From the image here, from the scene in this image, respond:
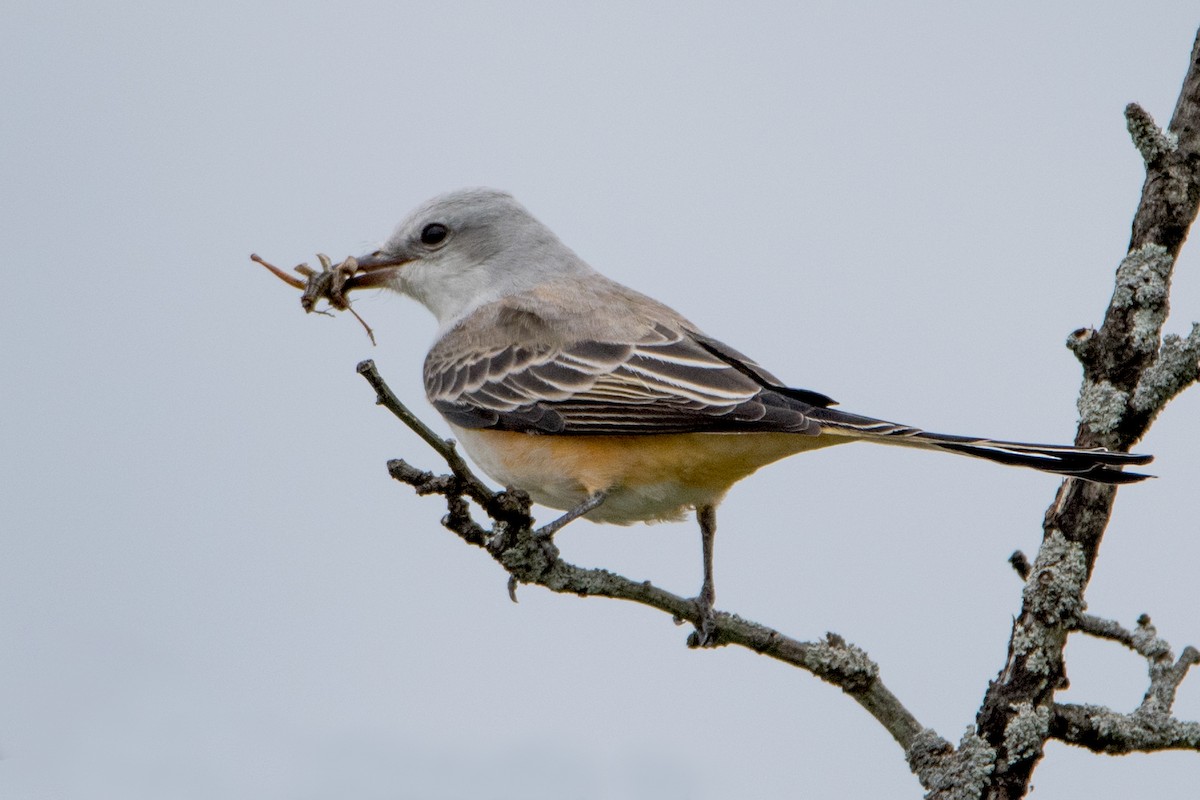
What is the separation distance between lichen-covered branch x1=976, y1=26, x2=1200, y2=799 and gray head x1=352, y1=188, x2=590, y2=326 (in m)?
3.79

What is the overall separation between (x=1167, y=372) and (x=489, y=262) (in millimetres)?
4348

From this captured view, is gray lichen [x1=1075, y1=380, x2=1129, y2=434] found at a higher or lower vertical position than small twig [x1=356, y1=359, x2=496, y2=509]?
higher

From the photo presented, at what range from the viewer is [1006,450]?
440 centimetres

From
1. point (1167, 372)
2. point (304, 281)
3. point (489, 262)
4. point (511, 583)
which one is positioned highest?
point (489, 262)

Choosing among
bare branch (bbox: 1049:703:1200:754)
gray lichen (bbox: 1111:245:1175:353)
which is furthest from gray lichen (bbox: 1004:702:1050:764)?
gray lichen (bbox: 1111:245:1175:353)

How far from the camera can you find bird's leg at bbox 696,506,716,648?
4.98 m

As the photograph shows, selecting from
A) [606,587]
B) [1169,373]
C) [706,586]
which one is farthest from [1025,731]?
[706,586]

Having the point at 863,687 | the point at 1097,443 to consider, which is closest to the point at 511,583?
the point at 863,687

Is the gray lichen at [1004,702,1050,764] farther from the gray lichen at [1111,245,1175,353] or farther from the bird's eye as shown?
the bird's eye

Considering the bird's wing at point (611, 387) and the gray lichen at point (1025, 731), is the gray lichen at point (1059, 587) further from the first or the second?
the bird's wing at point (611, 387)

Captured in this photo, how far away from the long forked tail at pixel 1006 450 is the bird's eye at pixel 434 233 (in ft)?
10.7

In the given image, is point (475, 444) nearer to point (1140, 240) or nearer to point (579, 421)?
point (579, 421)

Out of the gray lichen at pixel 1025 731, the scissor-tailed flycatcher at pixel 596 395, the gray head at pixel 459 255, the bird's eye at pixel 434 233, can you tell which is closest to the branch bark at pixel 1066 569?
the gray lichen at pixel 1025 731

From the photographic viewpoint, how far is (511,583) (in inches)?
211
